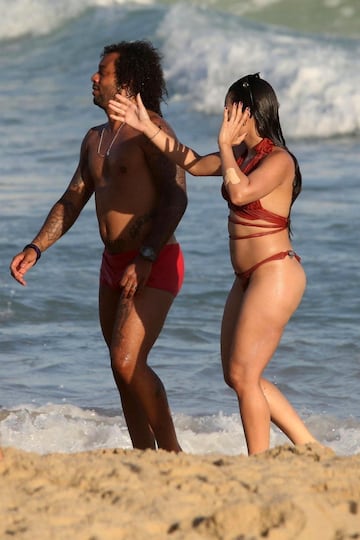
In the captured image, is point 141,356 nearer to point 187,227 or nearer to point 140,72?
point 140,72

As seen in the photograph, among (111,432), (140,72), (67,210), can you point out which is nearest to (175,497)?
(67,210)

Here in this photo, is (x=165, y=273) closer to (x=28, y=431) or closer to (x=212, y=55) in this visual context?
(x=28, y=431)

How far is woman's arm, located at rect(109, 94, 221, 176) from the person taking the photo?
17.1ft

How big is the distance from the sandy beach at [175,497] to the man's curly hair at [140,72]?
1.82 meters

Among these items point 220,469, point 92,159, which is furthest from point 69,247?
point 220,469

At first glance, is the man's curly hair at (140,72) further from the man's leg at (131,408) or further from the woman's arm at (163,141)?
the man's leg at (131,408)

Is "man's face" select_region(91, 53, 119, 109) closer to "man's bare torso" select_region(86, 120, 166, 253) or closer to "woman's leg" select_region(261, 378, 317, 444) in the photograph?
"man's bare torso" select_region(86, 120, 166, 253)

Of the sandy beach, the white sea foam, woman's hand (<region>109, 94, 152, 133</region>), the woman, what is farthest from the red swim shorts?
the white sea foam

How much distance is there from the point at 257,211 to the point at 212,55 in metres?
15.1

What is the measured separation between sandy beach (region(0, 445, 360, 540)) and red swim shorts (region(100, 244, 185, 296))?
3.62ft


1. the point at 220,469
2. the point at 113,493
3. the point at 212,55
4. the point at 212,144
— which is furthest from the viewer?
the point at 212,55

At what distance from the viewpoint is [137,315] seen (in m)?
5.46

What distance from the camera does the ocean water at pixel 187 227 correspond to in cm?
727

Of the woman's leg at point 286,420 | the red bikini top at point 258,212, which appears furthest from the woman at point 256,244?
the woman's leg at point 286,420
